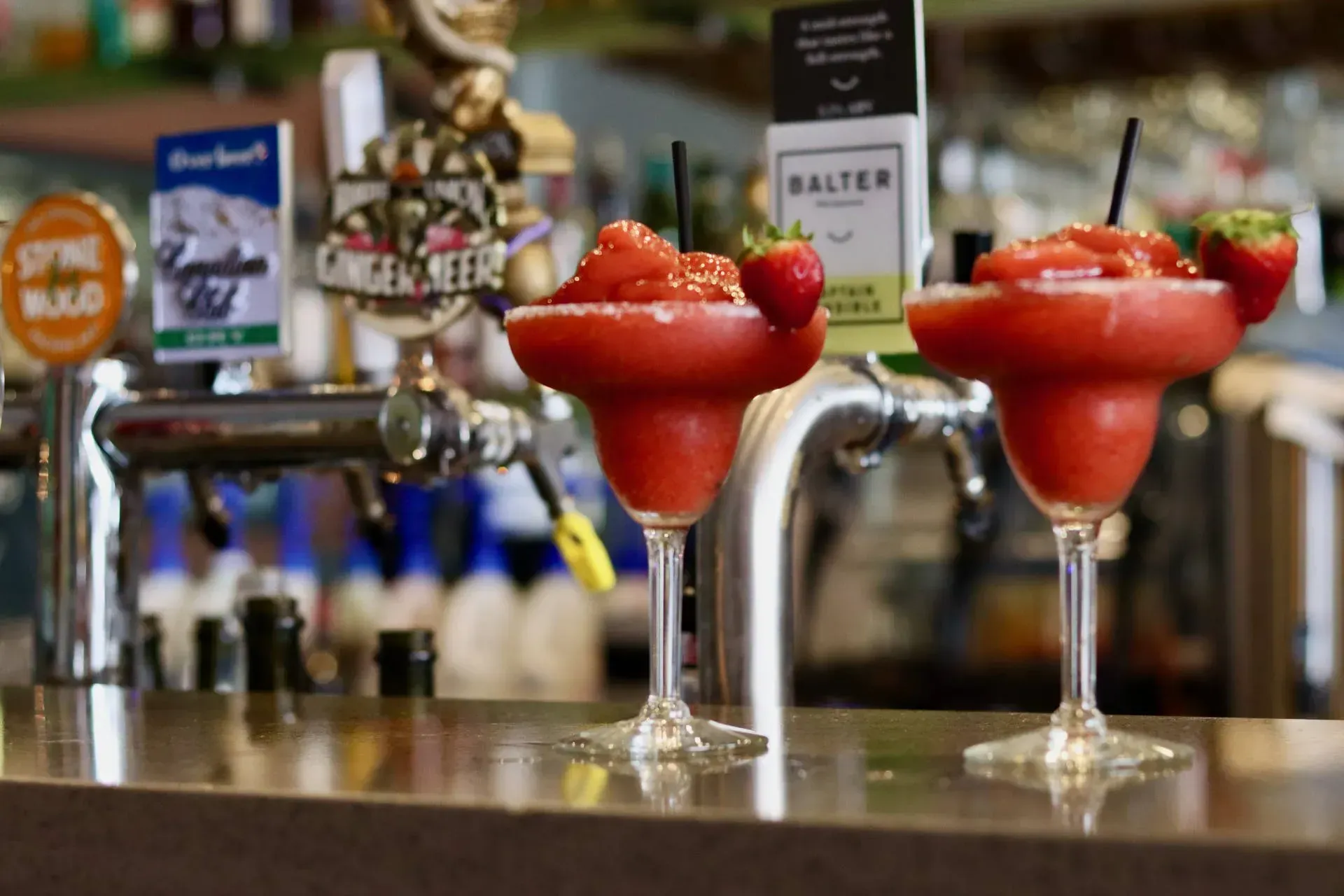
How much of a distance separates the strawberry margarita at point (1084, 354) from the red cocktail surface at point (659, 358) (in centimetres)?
10

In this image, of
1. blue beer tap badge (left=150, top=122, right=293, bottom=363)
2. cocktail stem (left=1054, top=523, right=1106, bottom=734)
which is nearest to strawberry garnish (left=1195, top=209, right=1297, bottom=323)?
cocktail stem (left=1054, top=523, right=1106, bottom=734)

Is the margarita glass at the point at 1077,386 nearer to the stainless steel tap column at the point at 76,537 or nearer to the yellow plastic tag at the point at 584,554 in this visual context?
the yellow plastic tag at the point at 584,554

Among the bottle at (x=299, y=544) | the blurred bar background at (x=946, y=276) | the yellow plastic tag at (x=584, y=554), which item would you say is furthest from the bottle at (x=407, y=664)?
the bottle at (x=299, y=544)

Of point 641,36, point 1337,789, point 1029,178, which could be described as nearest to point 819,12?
point 1337,789

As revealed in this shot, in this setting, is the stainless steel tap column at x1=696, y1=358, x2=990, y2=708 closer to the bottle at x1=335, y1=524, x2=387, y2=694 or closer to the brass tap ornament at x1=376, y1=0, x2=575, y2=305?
the brass tap ornament at x1=376, y1=0, x2=575, y2=305

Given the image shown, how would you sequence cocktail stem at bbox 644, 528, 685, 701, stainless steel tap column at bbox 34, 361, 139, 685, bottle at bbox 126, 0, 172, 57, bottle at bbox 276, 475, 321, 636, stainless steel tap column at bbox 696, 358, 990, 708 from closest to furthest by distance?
cocktail stem at bbox 644, 528, 685, 701
stainless steel tap column at bbox 696, 358, 990, 708
stainless steel tap column at bbox 34, 361, 139, 685
bottle at bbox 276, 475, 321, 636
bottle at bbox 126, 0, 172, 57

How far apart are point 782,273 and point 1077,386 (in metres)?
0.19

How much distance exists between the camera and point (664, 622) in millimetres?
1147

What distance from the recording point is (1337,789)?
0.88 meters

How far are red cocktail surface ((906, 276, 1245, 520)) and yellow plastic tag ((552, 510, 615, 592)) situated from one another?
1.82 ft

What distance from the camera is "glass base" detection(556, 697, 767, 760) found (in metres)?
1.07

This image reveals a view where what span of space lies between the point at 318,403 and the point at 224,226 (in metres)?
0.26

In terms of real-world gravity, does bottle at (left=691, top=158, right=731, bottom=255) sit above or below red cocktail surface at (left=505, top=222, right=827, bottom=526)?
above

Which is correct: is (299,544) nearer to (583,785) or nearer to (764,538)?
(764,538)
